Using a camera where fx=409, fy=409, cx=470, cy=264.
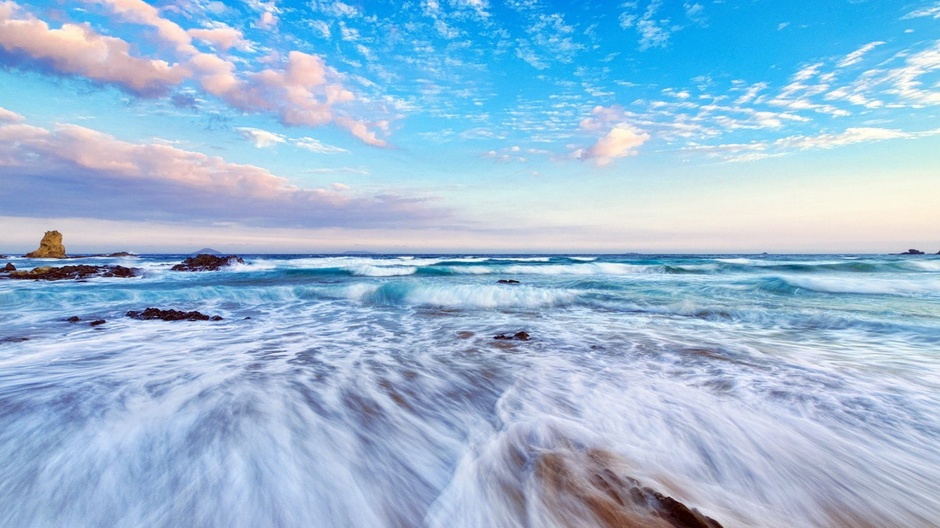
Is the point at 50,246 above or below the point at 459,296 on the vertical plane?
above

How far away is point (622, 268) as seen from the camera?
31.7 m

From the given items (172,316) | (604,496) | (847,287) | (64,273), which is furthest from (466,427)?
(64,273)

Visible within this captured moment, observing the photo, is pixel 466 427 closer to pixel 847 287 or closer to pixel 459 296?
pixel 459 296

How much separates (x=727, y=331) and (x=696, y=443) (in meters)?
5.33

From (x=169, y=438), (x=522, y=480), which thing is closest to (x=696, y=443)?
(x=522, y=480)

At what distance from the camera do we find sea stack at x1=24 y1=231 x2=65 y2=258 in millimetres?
46250

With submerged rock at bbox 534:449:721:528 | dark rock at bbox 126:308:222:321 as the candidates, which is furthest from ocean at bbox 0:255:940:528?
dark rock at bbox 126:308:222:321

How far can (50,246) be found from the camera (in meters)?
46.9

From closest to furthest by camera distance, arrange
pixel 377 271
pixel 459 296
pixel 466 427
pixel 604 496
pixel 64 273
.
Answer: pixel 604 496, pixel 466 427, pixel 459 296, pixel 64 273, pixel 377 271

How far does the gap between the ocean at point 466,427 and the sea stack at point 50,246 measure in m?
55.3

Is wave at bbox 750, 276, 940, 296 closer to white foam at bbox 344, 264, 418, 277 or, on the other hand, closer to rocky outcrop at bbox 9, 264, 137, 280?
white foam at bbox 344, 264, 418, 277

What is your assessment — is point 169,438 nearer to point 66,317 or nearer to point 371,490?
point 371,490

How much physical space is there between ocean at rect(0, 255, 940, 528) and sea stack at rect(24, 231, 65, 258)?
55.3 m

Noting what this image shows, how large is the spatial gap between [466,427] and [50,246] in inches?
2553
